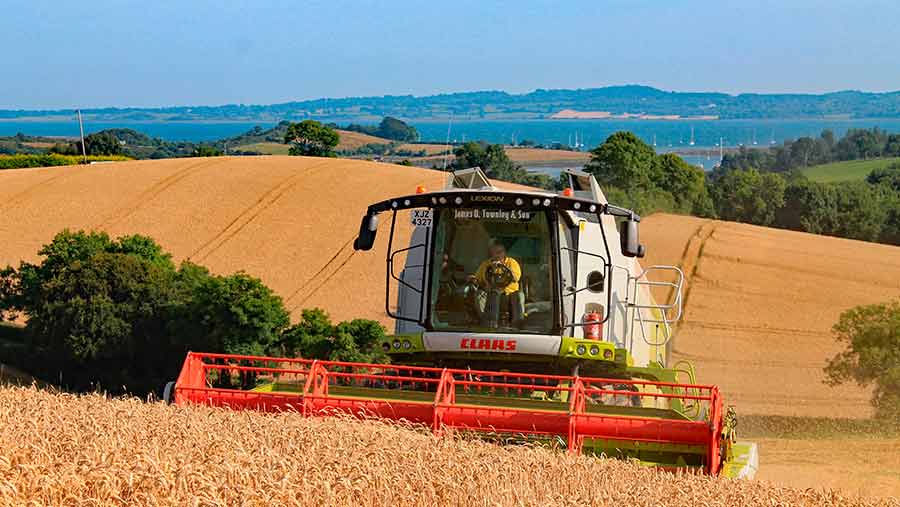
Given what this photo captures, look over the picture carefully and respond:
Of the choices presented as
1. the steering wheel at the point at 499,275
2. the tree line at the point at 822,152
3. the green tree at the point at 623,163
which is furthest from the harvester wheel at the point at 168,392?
the tree line at the point at 822,152

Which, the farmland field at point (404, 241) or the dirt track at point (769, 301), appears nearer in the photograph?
the farmland field at point (404, 241)

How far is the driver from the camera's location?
1165 cm

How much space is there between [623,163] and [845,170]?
61050mm

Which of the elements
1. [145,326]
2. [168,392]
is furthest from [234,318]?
[168,392]

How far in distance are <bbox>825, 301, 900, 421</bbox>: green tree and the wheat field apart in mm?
15315

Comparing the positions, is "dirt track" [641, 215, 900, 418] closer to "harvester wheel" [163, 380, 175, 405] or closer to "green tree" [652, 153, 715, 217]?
"green tree" [652, 153, 715, 217]

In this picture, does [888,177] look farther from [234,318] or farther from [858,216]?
[234,318]

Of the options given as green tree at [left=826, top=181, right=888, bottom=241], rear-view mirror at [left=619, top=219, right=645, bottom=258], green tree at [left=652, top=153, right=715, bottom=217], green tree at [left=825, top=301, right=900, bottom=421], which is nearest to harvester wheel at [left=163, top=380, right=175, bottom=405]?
rear-view mirror at [left=619, top=219, right=645, bottom=258]

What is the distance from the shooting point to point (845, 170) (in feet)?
368

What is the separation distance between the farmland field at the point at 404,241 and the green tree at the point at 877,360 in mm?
720

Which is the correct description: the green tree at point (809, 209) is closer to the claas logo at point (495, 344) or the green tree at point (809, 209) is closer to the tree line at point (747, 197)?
the tree line at point (747, 197)

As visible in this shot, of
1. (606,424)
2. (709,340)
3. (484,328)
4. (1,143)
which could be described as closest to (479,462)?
(606,424)

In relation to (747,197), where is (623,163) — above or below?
above

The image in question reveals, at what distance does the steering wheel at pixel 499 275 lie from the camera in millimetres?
11641
